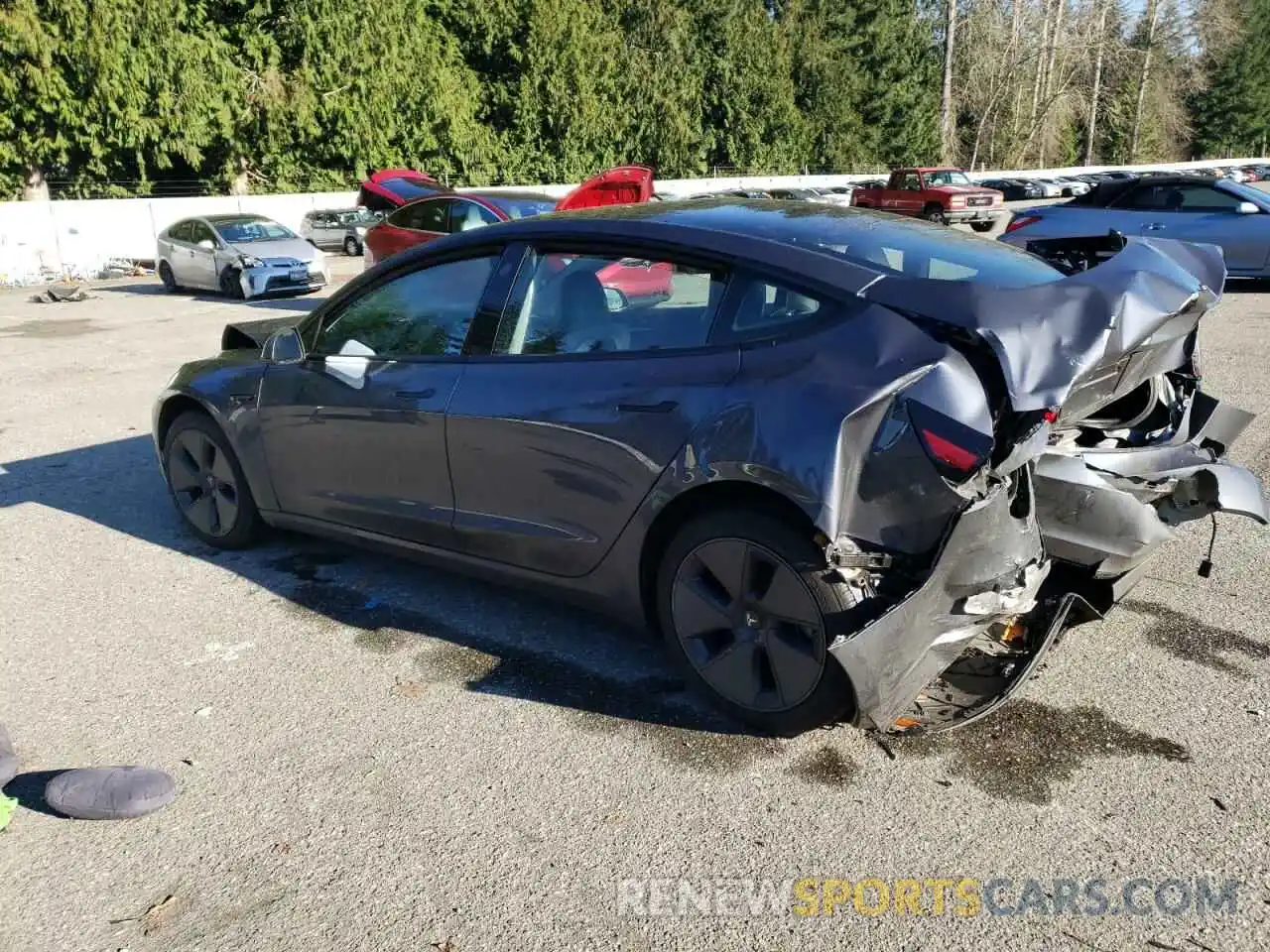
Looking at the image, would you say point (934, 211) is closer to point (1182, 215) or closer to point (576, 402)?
point (1182, 215)

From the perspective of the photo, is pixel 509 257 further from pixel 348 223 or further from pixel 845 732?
pixel 348 223

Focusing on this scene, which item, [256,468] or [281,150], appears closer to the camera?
[256,468]

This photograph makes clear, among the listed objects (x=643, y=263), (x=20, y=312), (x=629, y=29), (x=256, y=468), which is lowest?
(x=20, y=312)

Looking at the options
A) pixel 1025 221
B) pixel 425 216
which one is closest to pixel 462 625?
pixel 425 216

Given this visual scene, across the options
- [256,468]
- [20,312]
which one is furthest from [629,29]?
[256,468]

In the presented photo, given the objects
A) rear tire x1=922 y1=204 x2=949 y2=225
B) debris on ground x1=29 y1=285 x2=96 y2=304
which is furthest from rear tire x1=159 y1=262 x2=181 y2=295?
rear tire x1=922 y1=204 x2=949 y2=225

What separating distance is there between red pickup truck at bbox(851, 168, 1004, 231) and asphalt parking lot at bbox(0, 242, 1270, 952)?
26.6 metres

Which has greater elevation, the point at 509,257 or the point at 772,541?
the point at 509,257

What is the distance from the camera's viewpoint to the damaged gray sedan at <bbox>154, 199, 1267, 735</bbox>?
9.50 feet

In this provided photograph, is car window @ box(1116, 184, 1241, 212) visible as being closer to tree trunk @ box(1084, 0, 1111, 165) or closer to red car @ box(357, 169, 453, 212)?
red car @ box(357, 169, 453, 212)

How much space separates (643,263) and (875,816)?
194 centimetres

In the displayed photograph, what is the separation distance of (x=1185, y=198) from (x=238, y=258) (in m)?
14.1

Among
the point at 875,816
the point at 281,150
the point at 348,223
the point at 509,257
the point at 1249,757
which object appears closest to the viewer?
the point at 875,816

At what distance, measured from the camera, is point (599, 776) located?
312cm
